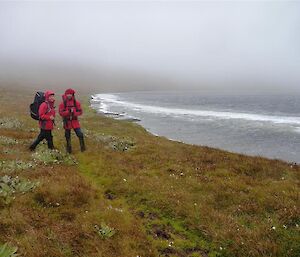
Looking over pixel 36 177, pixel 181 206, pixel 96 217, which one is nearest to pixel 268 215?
pixel 181 206

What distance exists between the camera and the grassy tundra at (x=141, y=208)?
28.7ft

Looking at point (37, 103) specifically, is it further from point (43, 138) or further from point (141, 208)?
point (141, 208)

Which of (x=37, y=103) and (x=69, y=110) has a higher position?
(x=37, y=103)

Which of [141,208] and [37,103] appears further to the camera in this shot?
[37,103]

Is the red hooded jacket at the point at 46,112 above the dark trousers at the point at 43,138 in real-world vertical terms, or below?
above

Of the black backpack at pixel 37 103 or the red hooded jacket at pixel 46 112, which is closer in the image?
the red hooded jacket at pixel 46 112

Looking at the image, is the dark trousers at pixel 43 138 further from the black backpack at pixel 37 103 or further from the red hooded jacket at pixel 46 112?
the black backpack at pixel 37 103

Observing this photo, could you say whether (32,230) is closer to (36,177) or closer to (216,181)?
(36,177)

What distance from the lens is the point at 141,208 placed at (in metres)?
11.9

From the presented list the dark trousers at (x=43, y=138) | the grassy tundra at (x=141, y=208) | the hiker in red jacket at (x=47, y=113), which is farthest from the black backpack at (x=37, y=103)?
the grassy tundra at (x=141, y=208)

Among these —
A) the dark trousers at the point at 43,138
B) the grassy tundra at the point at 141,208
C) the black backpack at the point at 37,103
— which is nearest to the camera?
the grassy tundra at the point at 141,208

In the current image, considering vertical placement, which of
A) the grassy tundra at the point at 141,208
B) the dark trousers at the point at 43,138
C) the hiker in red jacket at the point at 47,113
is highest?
the hiker in red jacket at the point at 47,113

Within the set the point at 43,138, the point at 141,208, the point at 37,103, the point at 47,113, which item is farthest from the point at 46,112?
the point at 141,208

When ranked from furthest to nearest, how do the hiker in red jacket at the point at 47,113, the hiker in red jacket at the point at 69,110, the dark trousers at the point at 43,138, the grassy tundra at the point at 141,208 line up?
the hiker in red jacket at the point at 69,110 → the dark trousers at the point at 43,138 → the hiker in red jacket at the point at 47,113 → the grassy tundra at the point at 141,208
